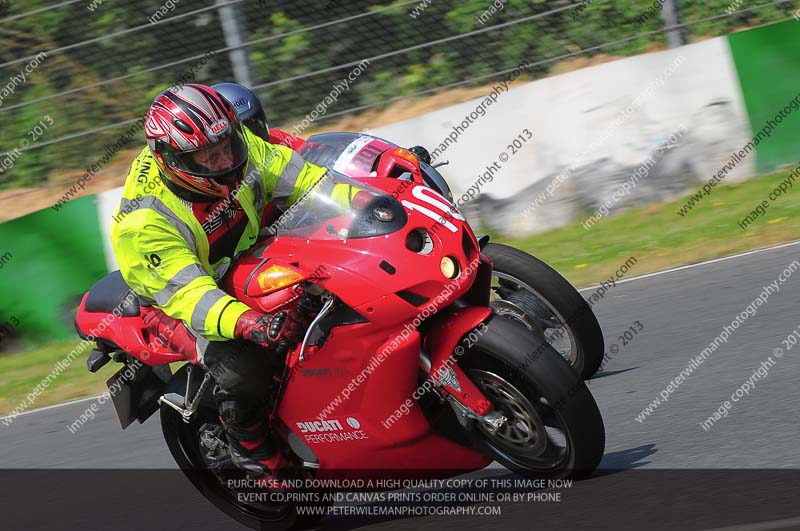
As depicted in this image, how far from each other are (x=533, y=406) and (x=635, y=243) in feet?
15.5

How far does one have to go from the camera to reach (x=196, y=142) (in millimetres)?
4238

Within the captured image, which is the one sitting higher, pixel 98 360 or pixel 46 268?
pixel 98 360

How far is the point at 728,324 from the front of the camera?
6.36 m

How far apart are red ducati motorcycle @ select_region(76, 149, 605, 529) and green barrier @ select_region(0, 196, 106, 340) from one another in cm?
481

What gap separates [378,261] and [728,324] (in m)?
2.89

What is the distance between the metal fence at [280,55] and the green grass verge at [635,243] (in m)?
1.49

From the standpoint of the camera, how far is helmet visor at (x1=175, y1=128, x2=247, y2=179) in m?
4.28

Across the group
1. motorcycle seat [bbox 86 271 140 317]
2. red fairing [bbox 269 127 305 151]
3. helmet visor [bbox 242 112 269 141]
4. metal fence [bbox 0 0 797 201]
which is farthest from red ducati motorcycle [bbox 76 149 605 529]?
metal fence [bbox 0 0 797 201]

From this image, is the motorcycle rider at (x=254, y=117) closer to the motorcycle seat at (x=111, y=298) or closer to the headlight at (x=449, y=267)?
the motorcycle seat at (x=111, y=298)

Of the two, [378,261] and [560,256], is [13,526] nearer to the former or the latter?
[378,261]

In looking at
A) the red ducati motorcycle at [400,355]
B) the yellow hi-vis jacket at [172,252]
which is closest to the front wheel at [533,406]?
the red ducati motorcycle at [400,355]

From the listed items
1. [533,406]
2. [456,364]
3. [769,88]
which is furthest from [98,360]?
[769,88]

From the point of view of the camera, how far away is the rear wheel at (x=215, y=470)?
498 centimetres

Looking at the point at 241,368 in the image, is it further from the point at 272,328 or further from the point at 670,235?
the point at 670,235
